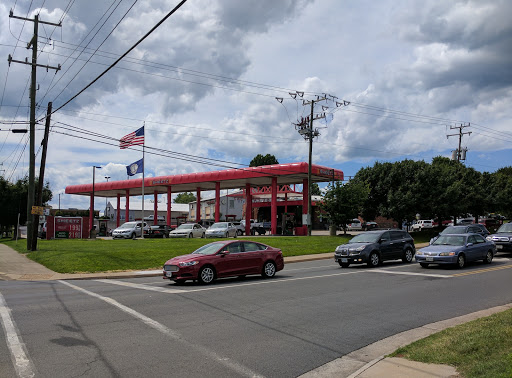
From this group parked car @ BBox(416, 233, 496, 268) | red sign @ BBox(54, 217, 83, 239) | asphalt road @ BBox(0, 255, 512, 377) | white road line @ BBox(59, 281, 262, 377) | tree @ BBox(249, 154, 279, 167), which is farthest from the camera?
tree @ BBox(249, 154, 279, 167)

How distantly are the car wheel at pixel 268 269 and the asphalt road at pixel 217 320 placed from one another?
611 mm

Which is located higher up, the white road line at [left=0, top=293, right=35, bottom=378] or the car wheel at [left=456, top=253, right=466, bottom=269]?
the car wheel at [left=456, top=253, right=466, bottom=269]

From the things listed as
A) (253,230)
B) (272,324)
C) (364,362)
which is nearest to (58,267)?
(272,324)

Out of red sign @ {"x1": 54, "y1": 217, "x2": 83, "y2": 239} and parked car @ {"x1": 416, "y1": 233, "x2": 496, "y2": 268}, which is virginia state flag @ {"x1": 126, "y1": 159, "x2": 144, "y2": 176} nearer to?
red sign @ {"x1": 54, "y1": 217, "x2": 83, "y2": 239}

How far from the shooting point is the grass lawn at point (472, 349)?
208 inches

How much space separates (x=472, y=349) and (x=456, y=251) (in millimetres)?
12312

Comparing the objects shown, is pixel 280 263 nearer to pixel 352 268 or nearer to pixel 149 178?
pixel 352 268

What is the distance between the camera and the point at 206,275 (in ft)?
47.0

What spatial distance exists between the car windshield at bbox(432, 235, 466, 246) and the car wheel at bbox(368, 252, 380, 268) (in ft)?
8.61

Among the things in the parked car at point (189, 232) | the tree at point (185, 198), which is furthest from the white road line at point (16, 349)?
the tree at point (185, 198)

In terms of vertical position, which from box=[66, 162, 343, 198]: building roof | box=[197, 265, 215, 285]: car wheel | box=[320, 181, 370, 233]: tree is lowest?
box=[197, 265, 215, 285]: car wheel

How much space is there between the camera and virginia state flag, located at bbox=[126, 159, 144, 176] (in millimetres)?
41438

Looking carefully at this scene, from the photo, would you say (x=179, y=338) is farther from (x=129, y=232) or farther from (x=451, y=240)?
(x=129, y=232)

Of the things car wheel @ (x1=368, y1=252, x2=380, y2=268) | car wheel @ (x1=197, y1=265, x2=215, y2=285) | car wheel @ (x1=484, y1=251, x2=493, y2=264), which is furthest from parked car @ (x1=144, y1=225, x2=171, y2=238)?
car wheel @ (x1=484, y1=251, x2=493, y2=264)
